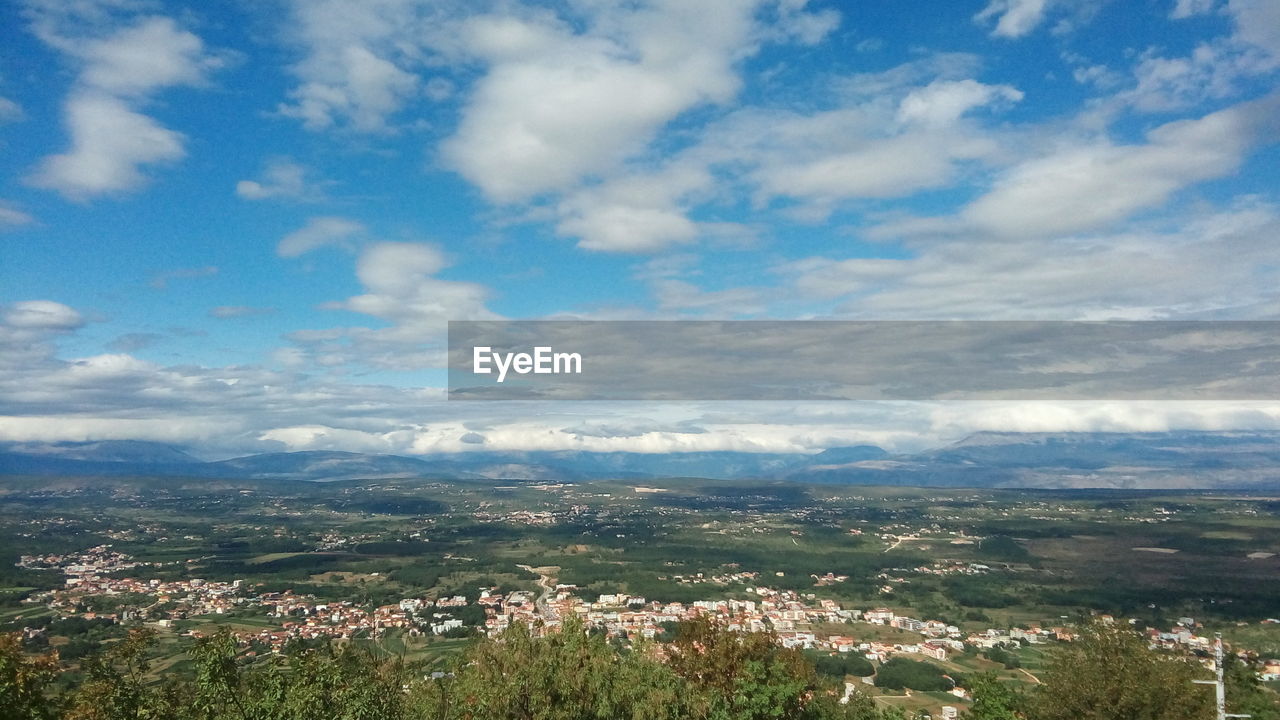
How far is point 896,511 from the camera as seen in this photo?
532 ft

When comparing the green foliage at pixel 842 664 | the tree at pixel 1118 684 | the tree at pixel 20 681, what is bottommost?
the green foliage at pixel 842 664

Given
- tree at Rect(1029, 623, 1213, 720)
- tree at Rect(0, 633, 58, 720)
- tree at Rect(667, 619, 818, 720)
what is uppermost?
tree at Rect(0, 633, 58, 720)

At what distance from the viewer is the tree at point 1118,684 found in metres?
17.4

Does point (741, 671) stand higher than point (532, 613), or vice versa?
point (741, 671)

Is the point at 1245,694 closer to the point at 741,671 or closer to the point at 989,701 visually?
the point at 989,701

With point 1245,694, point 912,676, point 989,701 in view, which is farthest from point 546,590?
point 1245,694

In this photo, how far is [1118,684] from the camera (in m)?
18.5

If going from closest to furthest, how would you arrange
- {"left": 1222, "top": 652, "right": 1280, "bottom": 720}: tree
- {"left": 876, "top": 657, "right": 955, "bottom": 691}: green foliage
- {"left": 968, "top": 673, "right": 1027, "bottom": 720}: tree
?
{"left": 968, "top": 673, "right": 1027, "bottom": 720}: tree, {"left": 1222, "top": 652, "right": 1280, "bottom": 720}: tree, {"left": 876, "top": 657, "right": 955, "bottom": 691}: green foliage

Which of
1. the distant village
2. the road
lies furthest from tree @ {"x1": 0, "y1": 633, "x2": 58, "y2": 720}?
the road

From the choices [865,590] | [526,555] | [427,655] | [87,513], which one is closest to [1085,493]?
[865,590]

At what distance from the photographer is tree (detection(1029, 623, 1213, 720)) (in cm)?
1742

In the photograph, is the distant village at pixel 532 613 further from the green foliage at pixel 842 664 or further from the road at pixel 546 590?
the green foliage at pixel 842 664

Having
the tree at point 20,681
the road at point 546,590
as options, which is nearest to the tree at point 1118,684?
the tree at point 20,681

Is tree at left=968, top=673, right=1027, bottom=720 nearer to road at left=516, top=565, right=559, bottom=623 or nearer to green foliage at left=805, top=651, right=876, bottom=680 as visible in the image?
green foliage at left=805, top=651, right=876, bottom=680
